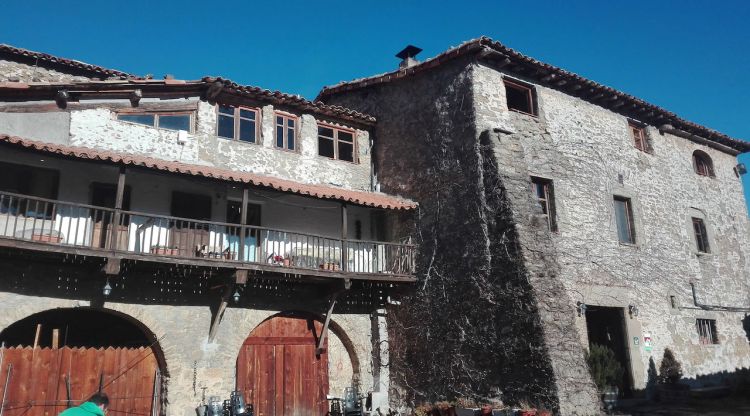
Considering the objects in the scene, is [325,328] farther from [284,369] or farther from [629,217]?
[629,217]

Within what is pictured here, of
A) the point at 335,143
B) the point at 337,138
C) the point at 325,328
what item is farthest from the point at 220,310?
the point at 337,138

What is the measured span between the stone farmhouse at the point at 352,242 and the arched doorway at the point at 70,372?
43 mm

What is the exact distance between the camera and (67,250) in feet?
38.7

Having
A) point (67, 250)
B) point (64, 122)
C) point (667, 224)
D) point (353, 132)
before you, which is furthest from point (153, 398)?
point (667, 224)

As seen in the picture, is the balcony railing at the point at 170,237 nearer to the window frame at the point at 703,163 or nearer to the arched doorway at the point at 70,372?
the arched doorway at the point at 70,372

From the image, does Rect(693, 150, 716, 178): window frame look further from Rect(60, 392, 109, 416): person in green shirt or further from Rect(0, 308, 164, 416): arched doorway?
Rect(60, 392, 109, 416): person in green shirt

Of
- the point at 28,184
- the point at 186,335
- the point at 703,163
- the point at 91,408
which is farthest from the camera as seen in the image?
the point at 703,163

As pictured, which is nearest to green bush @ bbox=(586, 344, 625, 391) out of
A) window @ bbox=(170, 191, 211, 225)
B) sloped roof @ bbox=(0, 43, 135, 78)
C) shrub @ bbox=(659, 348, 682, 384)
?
shrub @ bbox=(659, 348, 682, 384)

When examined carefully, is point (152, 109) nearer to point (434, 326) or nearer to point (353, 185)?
point (353, 185)

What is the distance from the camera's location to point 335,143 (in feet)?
60.0

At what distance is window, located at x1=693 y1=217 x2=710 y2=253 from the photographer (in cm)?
2008

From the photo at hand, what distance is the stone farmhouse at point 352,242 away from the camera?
42.8ft

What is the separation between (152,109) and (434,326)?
9.37 metres

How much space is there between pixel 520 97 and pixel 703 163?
899cm
